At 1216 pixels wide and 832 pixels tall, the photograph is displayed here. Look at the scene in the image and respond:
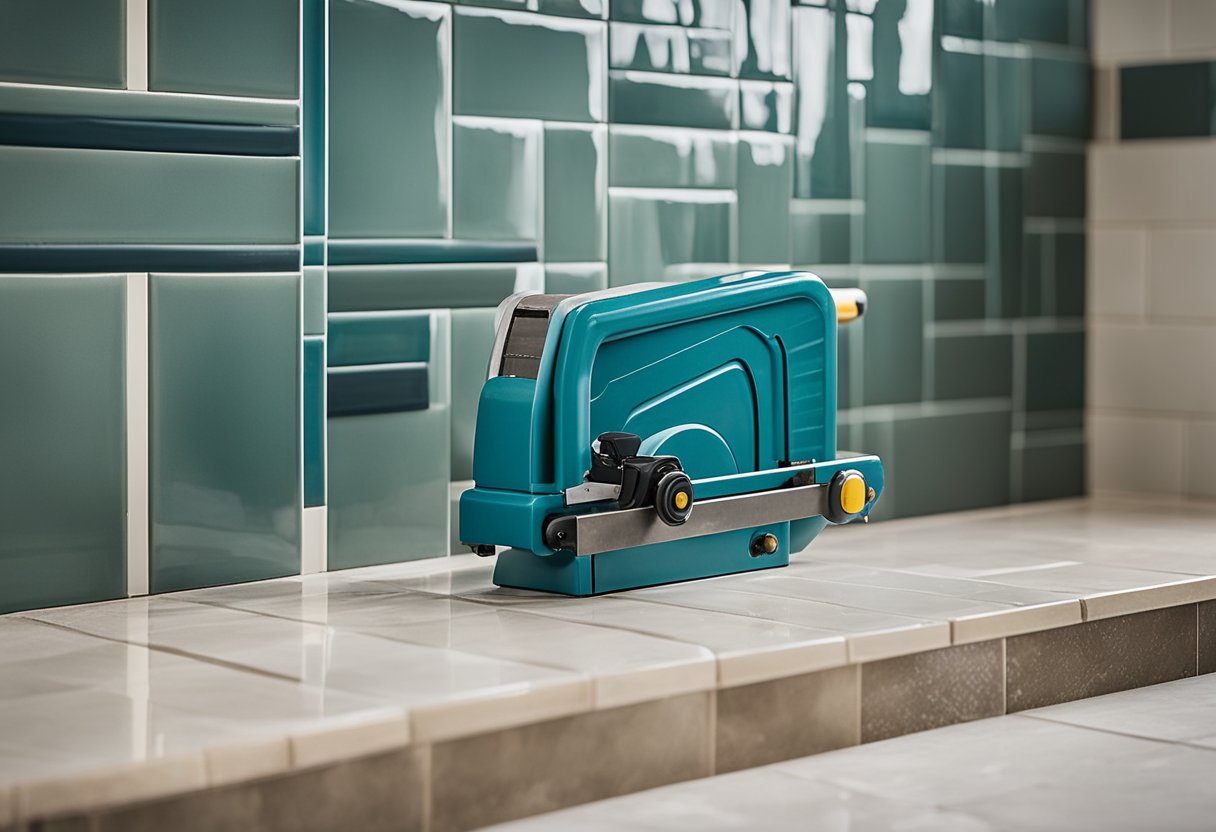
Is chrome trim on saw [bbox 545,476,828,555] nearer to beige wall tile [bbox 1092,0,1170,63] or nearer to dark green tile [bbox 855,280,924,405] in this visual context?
dark green tile [bbox 855,280,924,405]

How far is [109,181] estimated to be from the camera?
8.32 ft

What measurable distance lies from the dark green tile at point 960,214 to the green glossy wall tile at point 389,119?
47.5 inches

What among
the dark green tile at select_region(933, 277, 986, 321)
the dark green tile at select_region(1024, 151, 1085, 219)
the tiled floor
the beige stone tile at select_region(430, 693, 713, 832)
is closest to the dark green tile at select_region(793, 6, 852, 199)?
the dark green tile at select_region(933, 277, 986, 321)

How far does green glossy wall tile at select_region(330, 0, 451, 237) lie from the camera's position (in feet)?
9.14

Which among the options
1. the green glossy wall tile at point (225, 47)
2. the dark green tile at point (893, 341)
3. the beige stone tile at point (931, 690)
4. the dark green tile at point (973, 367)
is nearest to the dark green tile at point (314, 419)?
the green glossy wall tile at point (225, 47)

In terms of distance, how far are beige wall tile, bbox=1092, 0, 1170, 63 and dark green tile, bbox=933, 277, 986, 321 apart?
66cm

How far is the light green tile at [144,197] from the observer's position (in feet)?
8.09

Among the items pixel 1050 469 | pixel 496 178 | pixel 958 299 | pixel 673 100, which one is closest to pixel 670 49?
pixel 673 100

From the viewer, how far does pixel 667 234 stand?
3240 millimetres

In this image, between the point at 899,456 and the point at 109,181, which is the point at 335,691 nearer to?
the point at 109,181

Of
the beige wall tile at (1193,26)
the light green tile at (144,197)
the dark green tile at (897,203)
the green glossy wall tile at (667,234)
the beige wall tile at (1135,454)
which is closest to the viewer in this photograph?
the light green tile at (144,197)

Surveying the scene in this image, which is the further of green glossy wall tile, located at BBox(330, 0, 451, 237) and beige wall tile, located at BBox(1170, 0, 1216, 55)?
beige wall tile, located at BBox(1170, 0, 1216, 55)

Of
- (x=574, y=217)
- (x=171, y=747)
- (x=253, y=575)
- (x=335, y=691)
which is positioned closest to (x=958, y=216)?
(x=574, y=217)

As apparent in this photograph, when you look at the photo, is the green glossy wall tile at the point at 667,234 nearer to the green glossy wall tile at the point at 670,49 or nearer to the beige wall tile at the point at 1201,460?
the green glossy wall tile at the point at 670,49
